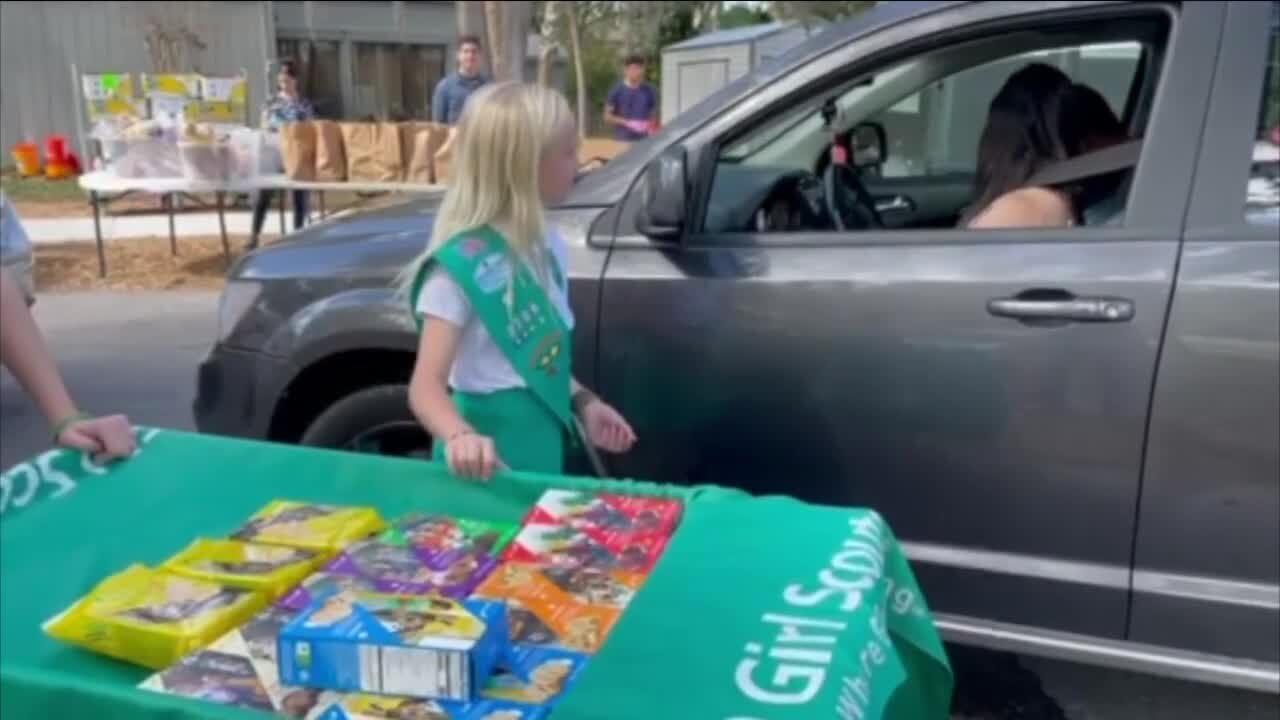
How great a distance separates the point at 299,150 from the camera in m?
10.7

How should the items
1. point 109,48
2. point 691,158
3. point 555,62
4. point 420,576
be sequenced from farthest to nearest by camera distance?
point 555,62 → point 109,48 → point 691,158 → point 420,576

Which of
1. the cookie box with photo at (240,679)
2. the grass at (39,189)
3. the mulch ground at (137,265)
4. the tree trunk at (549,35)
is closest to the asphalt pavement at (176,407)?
the mulch ground at (137,265)

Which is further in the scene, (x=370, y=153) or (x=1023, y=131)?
(x=370, y=153)

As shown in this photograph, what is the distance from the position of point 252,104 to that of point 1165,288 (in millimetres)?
20560

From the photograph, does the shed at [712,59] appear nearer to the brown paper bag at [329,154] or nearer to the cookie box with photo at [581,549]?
the brown paper bag at [329,154]

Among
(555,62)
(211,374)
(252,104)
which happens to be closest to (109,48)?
(252,104)

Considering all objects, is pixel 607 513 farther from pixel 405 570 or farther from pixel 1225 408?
pixel 1225 408

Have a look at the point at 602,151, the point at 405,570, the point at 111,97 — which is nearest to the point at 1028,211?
the point at 405,570

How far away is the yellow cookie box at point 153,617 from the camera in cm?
141

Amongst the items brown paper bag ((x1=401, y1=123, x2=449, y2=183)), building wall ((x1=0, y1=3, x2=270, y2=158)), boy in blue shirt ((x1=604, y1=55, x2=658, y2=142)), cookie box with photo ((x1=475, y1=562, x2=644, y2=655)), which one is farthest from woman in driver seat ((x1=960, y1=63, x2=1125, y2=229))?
building wall ((x1=0, y1=3, x2=270, y2=158))

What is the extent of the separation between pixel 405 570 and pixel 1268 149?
6.93ft

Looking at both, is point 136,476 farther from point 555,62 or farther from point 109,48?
point 555,62

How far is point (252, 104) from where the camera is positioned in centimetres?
2109

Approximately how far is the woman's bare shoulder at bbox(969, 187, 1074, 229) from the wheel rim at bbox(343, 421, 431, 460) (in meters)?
1.53
